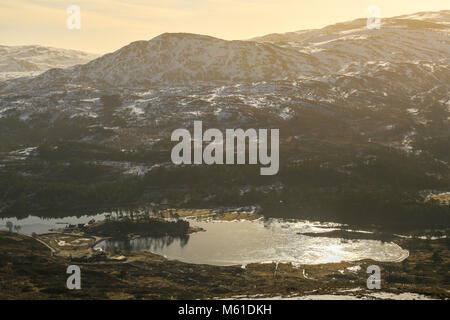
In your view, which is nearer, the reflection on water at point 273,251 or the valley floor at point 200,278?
the valley floor at point 200,278

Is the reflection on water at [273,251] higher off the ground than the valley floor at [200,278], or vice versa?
the valley floor at [200,278]

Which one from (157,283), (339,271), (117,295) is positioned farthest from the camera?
(339,271)

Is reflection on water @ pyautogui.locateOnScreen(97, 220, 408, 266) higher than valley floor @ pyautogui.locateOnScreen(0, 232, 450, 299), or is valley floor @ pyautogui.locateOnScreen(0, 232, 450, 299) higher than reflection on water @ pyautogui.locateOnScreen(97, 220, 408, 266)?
valley floor @ pyautogui.locateOnScreen(0, 232, 450, 299)

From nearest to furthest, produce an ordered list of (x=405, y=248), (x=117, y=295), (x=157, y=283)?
(x=117, y=295) < (x=157, y=283) < (x=405, y=248)

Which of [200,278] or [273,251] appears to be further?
[273,251]

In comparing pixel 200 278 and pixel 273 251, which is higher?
pixel 200 278

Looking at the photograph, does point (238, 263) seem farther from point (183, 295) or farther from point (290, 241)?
point (183, 295)

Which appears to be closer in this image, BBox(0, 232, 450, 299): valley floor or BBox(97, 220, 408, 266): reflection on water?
BBox(0, 232, 450, 299): valley floor
